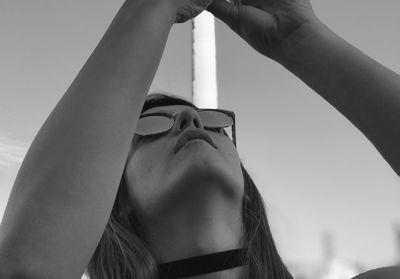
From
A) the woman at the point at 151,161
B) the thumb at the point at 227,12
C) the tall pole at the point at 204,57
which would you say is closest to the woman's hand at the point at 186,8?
the woman at the point at 151,161

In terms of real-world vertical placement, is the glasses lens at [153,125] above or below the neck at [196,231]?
above

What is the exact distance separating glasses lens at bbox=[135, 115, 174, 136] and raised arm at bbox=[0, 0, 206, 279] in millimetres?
538

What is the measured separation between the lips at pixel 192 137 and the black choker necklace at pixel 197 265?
0.23 meters

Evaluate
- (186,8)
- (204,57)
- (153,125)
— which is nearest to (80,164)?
(186,8)

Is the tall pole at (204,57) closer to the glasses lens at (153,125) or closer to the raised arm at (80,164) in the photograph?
the glasses lens at (153,125)

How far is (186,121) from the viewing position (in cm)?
98

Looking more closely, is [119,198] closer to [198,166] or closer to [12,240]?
[198,166]

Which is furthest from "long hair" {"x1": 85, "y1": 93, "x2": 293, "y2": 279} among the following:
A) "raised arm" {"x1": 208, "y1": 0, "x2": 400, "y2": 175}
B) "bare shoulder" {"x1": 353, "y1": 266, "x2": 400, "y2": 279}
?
"raised arm" {"x1": 208, "y1": 0, "x2": 400, "y2": 175}

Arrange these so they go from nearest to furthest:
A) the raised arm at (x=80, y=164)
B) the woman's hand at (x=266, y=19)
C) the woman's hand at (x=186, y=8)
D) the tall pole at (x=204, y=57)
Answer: the raised arm at (x=80, y=164) → the woman's hand at (x=186, y=8) → the woman's hand at (x=266, y=19) → the tall pole at (x=204, y=57)

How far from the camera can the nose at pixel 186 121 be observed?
959 mm

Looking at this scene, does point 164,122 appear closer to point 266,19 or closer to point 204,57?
point 266,19

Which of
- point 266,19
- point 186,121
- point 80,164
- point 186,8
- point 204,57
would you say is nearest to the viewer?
point 80,164

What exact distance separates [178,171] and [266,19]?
34 centimetres

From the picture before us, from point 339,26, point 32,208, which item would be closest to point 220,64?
point 339,26
